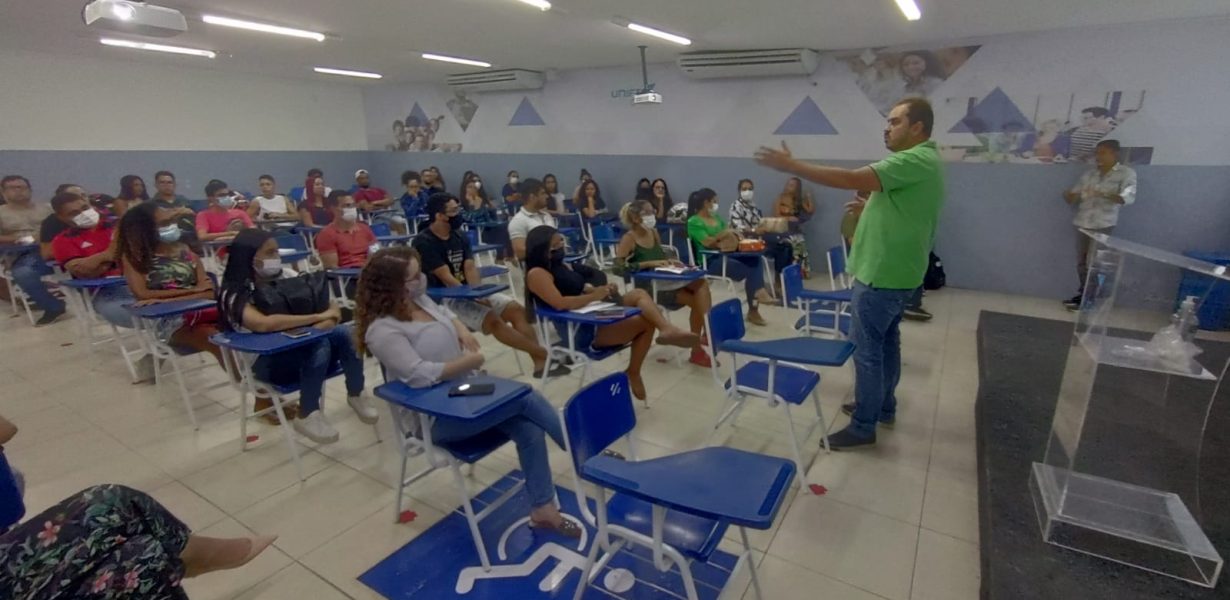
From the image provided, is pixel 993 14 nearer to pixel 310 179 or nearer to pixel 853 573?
pixel 853 573

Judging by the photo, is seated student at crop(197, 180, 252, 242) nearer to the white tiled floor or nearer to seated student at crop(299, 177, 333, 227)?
seated student at crop(299, 177, 333, 227)

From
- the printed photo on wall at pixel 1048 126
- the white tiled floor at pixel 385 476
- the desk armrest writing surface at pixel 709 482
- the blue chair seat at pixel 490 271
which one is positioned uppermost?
the printed photo on wall at pixel 1048 126

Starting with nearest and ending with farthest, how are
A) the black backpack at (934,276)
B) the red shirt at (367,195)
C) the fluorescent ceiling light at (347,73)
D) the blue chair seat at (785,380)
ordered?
the blue chair seat at (785,380) → the black backpack at (934,276) → the fluorescent ceiling light at (347,73) → the red shirt at (367,195)

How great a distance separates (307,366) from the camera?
9.44 feet

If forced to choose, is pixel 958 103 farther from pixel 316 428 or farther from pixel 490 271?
pixel 316 428

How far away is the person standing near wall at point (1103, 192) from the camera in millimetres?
5051

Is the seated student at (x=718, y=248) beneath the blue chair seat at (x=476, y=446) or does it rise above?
above

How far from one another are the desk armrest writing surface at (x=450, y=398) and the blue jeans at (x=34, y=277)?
574cm

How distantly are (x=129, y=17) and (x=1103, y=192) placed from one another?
25.2 feet

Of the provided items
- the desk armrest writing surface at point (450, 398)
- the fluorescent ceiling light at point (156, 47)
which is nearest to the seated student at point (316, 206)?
the fluorescent ceiling light at point (156, 47)

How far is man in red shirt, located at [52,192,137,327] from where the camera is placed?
3875 mm

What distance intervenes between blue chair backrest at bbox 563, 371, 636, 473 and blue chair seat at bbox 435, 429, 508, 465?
532mm

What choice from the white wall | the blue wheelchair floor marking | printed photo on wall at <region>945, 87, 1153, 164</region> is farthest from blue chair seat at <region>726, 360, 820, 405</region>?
the white wall

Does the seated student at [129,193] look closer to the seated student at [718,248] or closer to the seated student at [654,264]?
the seated student at [654,264]
